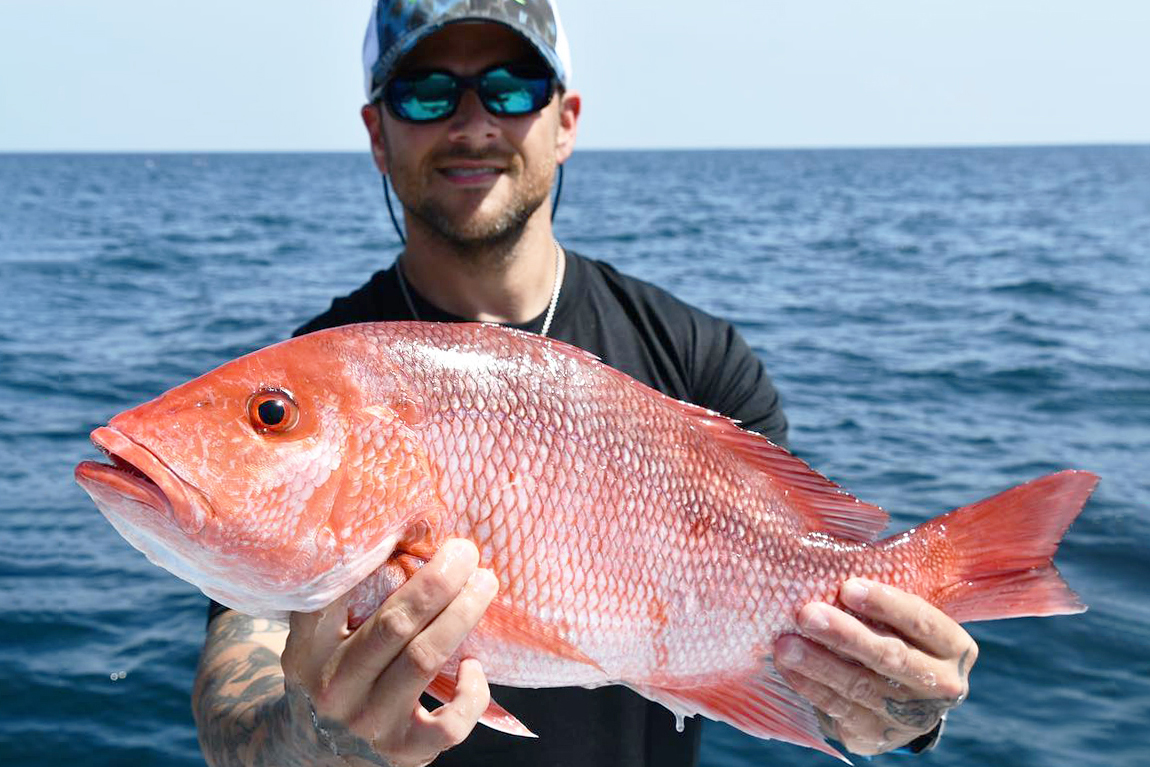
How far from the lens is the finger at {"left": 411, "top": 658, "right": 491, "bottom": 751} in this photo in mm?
1876

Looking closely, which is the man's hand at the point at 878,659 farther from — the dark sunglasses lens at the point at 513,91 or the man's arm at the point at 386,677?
the dark sunglasses lens at the point at 513,91

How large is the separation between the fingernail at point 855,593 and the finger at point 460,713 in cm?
77

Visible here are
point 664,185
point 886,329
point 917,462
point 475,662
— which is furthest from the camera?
point 664,185

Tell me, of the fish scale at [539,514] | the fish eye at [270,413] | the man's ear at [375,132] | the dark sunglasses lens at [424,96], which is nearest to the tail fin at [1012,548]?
the fish scale at [539,514]

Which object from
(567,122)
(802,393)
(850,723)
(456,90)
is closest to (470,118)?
(456,90)

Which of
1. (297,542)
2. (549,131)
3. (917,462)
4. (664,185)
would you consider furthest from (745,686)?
(664,185)

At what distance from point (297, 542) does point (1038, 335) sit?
14.2 meters

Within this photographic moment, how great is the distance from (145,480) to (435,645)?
1.90 ft

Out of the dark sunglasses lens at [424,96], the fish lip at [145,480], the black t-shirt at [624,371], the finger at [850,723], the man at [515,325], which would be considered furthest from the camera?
the dark sunglasses lens at [424,96]

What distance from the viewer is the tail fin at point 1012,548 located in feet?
6.93

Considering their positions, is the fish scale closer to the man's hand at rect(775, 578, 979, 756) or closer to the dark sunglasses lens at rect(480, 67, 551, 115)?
the man's hand at rect(775, 578, 979, 756)

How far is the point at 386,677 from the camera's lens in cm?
189

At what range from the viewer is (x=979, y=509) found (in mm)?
2182

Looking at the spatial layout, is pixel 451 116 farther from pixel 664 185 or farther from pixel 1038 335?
pixel 664 185
